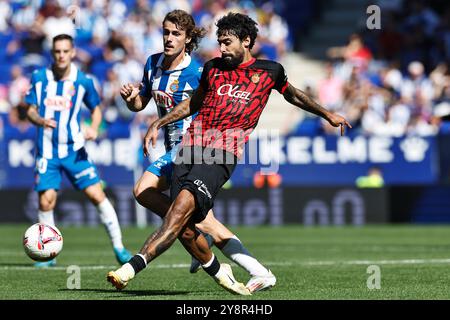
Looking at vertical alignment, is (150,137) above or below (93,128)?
below

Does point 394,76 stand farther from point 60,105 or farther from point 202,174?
point 202,174

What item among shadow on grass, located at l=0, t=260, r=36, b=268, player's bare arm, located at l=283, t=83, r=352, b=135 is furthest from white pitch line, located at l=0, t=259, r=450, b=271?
player's bare arm, located at l=283, t=83, r=352, b=135

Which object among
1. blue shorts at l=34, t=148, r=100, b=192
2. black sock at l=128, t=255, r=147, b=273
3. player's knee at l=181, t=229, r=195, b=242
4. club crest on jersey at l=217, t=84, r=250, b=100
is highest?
club crest on jersey at l=217, t=84, r=250, b=100

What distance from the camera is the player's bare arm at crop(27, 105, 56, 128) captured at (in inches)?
507

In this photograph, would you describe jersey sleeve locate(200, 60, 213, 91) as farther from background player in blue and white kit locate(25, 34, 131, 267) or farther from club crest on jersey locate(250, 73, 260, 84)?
background player in blue and white kit locate(25, 34, 131, 267)

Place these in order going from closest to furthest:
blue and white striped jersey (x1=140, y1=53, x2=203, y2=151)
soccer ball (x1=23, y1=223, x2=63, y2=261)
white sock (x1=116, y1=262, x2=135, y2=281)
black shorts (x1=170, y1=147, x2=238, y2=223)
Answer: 1. white sock (x1=116, y1=262, x2=135, y2=281)
2. black shorts (x1=170, y1=147, x2=238, y2=223)
3. blue and white striped jersey (x1=140, y1=53, x2=203, y2=151)
4. soccer ball (x1=23, y1=223, x2=63, y2=261)

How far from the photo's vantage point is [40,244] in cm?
1088

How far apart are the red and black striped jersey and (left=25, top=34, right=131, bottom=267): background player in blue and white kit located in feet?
12.8

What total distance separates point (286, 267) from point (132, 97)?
3516mm

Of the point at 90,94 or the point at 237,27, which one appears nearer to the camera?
the point at 237,27

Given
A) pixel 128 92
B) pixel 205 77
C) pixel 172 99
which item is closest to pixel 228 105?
pixel 205 77

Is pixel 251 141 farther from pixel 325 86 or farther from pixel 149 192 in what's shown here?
pixel 149 192

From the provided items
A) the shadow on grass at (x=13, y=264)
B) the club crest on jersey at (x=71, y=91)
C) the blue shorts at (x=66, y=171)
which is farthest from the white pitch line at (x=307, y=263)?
the club crest on jersey at (x=71, y=91)

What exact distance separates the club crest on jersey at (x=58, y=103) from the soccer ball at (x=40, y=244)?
9.04ft
